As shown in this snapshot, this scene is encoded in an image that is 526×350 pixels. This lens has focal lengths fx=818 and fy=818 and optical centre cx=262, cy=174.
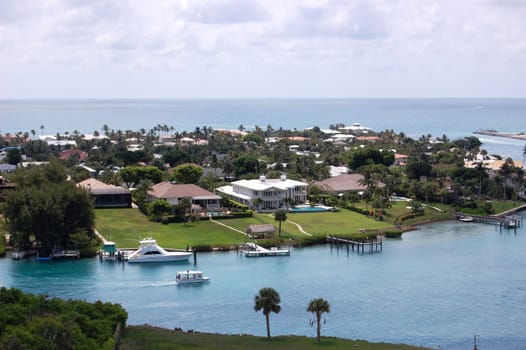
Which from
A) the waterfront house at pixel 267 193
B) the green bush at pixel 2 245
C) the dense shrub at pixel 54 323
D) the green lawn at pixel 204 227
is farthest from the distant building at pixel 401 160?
the dense shrub at pixel 54 323

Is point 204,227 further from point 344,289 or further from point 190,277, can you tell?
point 344,289

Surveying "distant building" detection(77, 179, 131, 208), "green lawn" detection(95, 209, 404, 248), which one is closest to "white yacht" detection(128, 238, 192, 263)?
"green lawn" detection(95, 209, 404, 248)

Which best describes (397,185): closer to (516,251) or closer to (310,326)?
(516,251)

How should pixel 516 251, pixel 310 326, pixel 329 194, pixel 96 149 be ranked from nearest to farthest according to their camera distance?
1. pixel 310 326
2. pixel 516 251
3. pixel 329 194
4. pixel 96 149

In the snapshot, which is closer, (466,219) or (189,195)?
(189,195)

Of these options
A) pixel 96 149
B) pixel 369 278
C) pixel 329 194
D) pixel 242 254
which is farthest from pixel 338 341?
pixel 96 149

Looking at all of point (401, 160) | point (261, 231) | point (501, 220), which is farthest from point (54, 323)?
point (401, 160)

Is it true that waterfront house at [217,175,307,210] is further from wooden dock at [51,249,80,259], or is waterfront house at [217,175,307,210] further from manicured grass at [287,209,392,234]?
wooden dock at [51,249,80,259]
